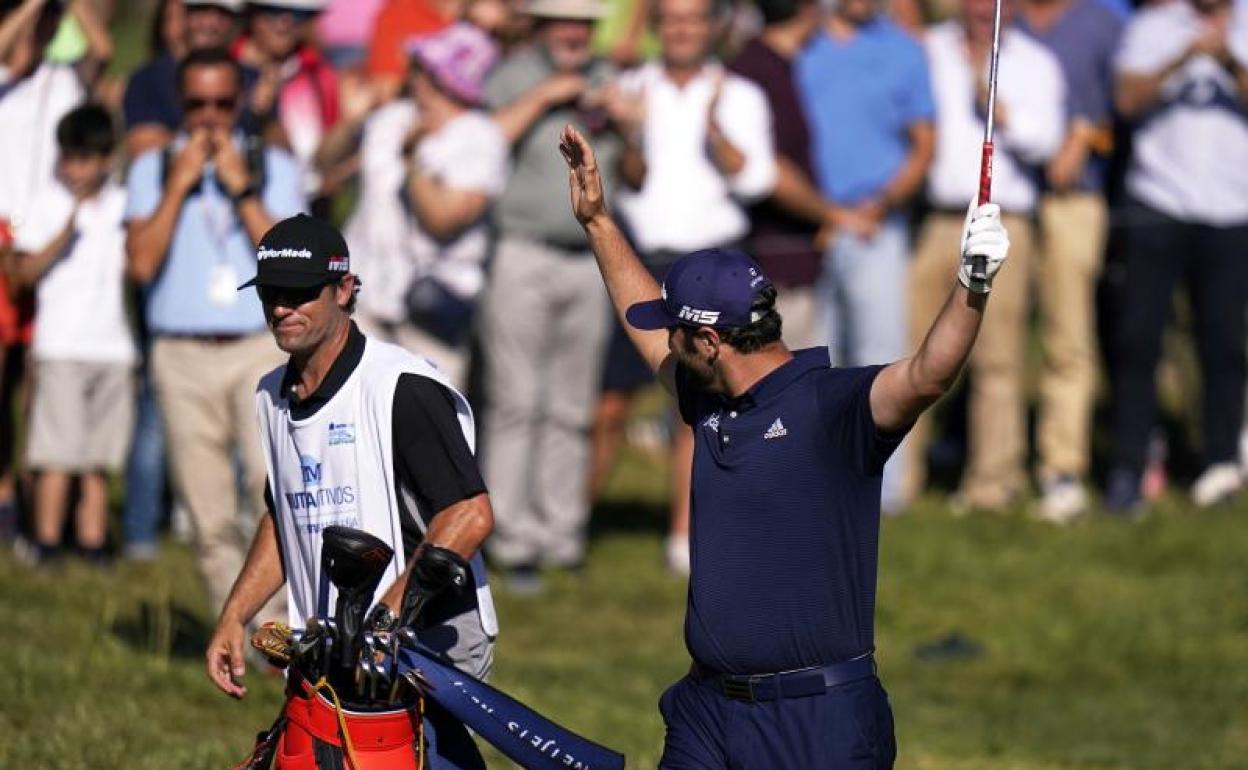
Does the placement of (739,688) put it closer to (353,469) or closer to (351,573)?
(351,573)

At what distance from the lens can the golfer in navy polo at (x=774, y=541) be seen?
6.55 metres

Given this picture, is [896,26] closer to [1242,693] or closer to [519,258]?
[519,258]

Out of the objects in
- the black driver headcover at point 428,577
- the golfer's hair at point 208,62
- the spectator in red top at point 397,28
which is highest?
the spectator in red top at point 397,28

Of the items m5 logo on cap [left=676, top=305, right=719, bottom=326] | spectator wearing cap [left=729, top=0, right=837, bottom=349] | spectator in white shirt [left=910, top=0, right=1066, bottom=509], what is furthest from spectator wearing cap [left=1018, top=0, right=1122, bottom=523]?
m5 logo on cap [left=676, top=305, right=719, bottom=326]

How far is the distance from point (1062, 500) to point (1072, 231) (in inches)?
64.2

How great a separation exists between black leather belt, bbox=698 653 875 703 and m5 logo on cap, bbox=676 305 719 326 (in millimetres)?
1016

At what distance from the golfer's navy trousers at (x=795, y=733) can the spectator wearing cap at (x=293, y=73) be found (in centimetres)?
542

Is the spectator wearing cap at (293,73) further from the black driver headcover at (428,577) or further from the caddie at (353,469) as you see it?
the black driver headcover at (428,577)

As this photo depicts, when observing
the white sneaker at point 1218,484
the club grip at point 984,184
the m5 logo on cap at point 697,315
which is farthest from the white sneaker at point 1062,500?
the club grip at point 984,184

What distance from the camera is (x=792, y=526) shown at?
658cm

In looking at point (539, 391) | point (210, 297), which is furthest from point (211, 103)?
point (539, 391)

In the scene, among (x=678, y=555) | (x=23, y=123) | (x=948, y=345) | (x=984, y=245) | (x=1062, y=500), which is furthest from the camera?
(x=1062, y=500)

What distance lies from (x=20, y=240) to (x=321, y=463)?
16.0 feet

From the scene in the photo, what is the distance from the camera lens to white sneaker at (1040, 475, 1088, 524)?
14.1 meters
